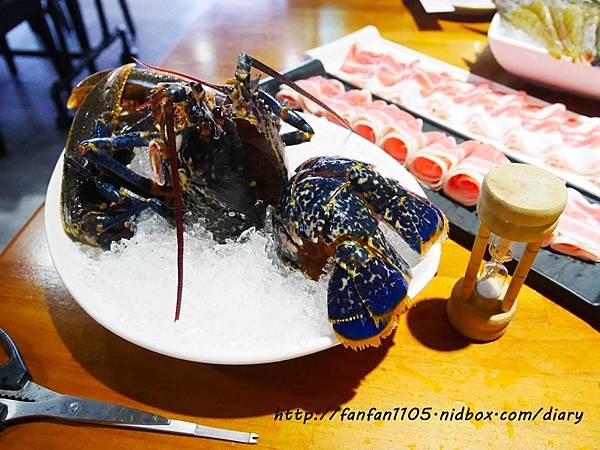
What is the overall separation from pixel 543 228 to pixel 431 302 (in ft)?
1.25

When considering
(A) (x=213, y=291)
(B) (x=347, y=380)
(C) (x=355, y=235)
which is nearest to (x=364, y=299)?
(C) (x=355, y=235)

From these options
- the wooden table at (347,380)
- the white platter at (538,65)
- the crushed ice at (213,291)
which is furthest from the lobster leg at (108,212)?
the white platter at (538,65)

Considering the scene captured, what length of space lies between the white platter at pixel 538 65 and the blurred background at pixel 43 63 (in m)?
2.42

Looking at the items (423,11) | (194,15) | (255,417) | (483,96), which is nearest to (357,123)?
(483,96)

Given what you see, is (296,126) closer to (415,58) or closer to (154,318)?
(154,318)

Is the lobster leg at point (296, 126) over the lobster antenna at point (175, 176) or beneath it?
beneath

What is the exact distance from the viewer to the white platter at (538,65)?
1.82 meters

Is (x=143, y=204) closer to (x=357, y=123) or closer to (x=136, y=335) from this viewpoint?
(x=136, y=335)

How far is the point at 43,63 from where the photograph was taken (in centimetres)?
393

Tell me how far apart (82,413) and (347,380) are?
1.73ft

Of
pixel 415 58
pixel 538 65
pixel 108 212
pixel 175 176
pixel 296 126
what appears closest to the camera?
pixel 175 176

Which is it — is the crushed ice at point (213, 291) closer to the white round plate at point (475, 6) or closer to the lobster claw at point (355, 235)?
the lobster claw at point (355, 235)

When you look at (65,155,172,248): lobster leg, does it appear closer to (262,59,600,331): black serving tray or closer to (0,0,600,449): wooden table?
(0,0,600,449): wooden table

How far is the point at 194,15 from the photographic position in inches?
173
